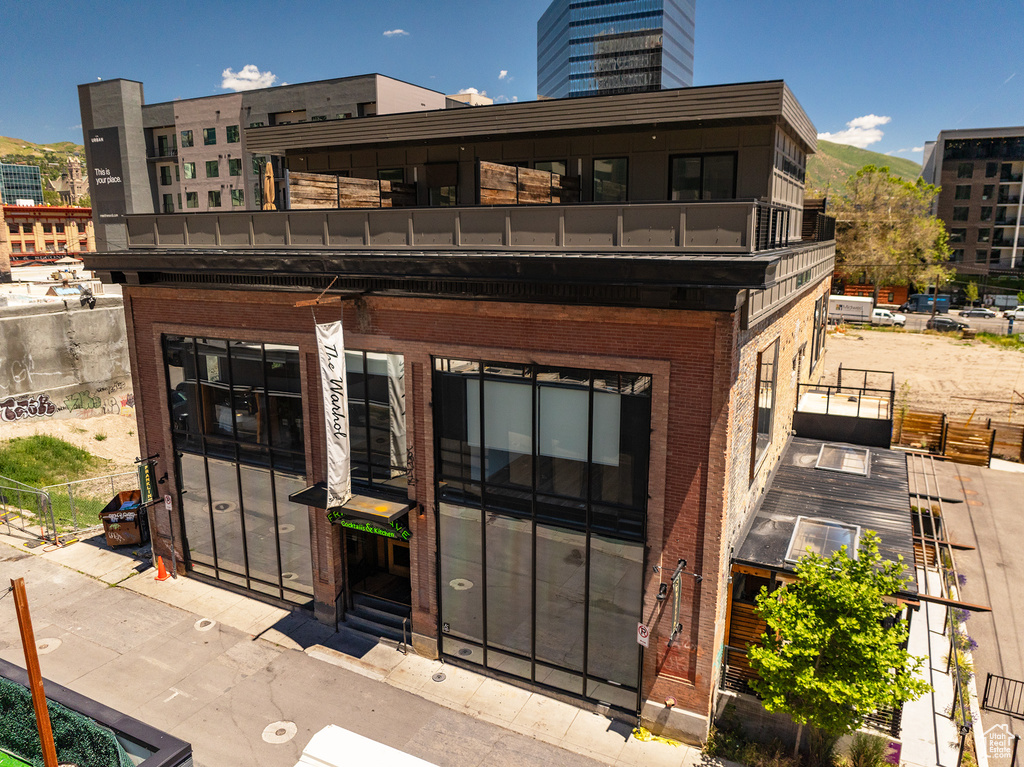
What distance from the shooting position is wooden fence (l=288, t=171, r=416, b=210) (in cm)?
1739

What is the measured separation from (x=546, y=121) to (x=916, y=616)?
17252 mm

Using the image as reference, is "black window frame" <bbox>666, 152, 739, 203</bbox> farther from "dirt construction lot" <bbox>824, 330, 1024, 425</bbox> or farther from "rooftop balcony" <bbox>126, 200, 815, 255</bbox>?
"dirt construction lot" <bbox>824, 330, 1024, 425</bbox>

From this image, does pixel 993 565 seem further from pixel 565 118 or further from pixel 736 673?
pixel 565 118

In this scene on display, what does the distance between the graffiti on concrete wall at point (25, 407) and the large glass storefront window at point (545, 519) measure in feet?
113

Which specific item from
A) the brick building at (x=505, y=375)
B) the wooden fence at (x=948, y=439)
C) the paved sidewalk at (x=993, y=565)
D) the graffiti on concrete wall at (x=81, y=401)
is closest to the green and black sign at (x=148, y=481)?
the brick building at (x=505, y=375)

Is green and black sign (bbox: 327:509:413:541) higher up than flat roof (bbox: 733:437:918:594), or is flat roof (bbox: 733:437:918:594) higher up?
green and black sign (bbox: 327:509:413:541)

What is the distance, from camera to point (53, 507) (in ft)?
85.3

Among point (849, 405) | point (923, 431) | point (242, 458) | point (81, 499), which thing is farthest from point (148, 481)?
point (923, 431)

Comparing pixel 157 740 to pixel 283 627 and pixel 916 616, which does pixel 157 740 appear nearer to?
pixel 283 627

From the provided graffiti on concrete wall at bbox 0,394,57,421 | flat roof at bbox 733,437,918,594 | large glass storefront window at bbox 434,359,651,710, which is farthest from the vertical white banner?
graffiti on concrete wall at bbox 0,394,57,421

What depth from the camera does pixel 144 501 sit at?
67.4ft

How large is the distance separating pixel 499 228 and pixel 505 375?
10.2 ft

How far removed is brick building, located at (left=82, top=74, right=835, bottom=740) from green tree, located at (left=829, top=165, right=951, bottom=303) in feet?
218

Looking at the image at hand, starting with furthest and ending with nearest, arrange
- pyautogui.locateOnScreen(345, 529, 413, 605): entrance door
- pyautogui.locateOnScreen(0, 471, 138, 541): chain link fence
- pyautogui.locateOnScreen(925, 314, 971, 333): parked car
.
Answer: pyautogui.locateOnScreen(925, 314, 971, 333): parked car
pyautogui.locateOnScreen(0, 471, 138, 541): chain link fence
pyautogui.locateOnScreen(345, 529, 413, 605): entrance door
